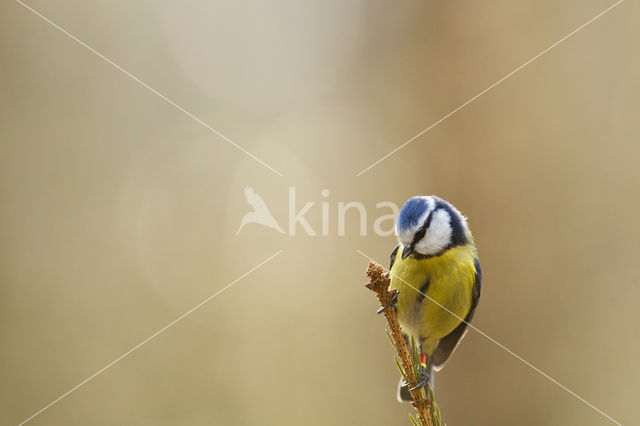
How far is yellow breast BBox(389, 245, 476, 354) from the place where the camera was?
115 cm

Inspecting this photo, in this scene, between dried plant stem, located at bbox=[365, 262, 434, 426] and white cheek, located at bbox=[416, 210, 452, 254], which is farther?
white cheek, located at bbox=[416, 210, 452, 254]

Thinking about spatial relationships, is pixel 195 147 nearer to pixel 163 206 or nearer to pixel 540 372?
pixel 163 206

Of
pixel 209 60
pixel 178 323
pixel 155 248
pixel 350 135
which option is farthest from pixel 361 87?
pixel 178 323

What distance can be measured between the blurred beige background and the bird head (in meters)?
1.36

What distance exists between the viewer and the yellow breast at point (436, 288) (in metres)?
1.15

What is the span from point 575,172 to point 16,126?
10.3 feet

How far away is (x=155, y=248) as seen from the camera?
8.98 ft

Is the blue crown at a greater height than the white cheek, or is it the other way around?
the blue crown
